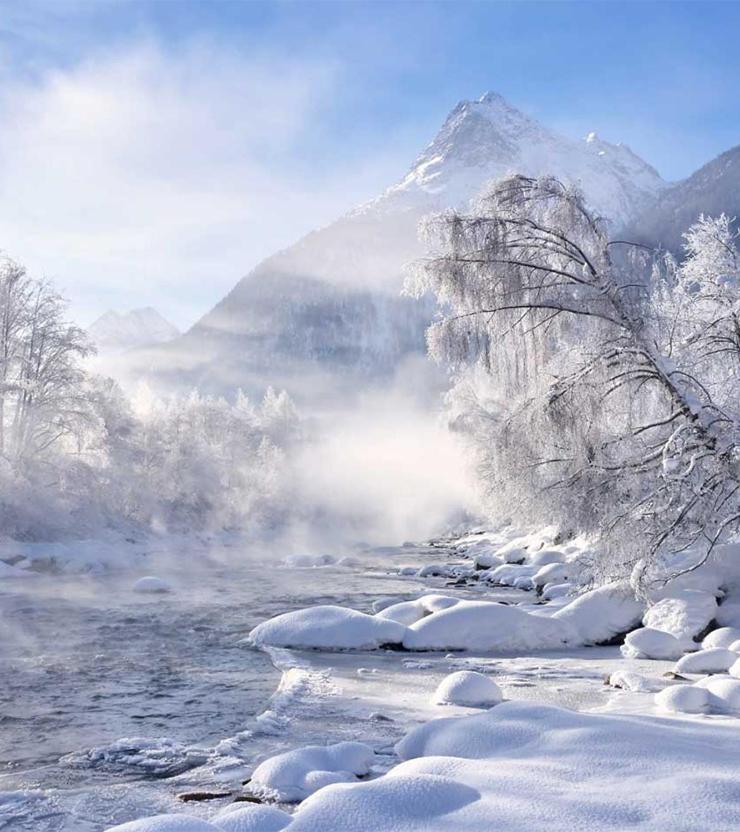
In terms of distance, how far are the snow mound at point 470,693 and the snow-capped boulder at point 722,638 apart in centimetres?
524

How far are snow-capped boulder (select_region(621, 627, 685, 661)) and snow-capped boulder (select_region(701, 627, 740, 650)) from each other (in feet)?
1.53

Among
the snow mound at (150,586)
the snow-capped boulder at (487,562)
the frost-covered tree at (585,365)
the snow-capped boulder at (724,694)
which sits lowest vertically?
the snow mound at (150,586)

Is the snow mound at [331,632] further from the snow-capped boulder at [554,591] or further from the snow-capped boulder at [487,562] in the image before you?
the snow-capped boulder at [487,562]

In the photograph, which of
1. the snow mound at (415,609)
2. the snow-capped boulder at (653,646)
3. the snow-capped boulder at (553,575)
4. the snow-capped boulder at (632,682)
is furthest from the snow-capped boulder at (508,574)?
the snow-capped boulder at (632,682)

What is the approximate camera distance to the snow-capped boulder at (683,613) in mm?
13961

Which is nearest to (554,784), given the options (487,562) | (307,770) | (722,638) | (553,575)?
(307,770)

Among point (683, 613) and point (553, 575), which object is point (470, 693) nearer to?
point (683, 613)

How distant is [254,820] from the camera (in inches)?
206

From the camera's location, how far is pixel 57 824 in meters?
6.25

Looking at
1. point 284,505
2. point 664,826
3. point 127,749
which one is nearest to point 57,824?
point 127,749

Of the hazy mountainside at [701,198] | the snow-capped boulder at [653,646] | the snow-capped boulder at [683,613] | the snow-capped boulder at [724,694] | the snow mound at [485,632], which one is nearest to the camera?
the snow-capped boulder at [724,694]

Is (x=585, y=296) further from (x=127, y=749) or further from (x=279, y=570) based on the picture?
(x=279, y=570)

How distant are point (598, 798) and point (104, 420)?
39.2 meters

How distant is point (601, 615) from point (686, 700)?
6.75 m
